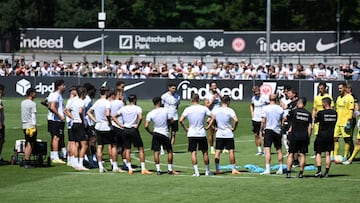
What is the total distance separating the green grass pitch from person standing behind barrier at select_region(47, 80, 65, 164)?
1.04 meters

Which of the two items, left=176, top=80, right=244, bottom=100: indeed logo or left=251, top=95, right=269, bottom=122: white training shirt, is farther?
left=176, top=80, right=244, bottom=100: indeed logo

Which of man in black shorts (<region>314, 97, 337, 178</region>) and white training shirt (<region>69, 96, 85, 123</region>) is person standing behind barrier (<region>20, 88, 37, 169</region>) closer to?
white training shirt (<region>69, 96, 85, 123</region>)

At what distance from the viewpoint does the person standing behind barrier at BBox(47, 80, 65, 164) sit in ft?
87.8

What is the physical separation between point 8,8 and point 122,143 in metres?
55.9

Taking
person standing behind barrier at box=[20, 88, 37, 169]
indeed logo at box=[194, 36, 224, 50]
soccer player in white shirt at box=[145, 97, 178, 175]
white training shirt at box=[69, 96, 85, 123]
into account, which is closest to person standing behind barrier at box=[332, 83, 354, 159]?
soccer player in white shirt at box=[145, 97, 178, 175]

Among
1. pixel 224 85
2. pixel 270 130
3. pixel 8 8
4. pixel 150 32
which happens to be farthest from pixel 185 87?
pixel 8 8

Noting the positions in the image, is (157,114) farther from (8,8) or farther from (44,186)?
(8,8)

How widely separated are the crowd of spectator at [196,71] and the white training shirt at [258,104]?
63.7ft

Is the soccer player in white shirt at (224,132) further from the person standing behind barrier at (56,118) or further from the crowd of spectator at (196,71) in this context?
the crowd of spectator at (196,71)

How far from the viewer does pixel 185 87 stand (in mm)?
50156

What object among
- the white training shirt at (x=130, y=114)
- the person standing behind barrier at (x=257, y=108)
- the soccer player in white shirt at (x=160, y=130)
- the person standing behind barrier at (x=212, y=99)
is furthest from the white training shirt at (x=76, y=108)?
the person standing behind barrier at (x=257, y=108)

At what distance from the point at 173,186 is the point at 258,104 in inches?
343

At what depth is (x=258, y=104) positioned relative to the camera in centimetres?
3012

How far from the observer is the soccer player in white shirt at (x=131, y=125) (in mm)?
24391
